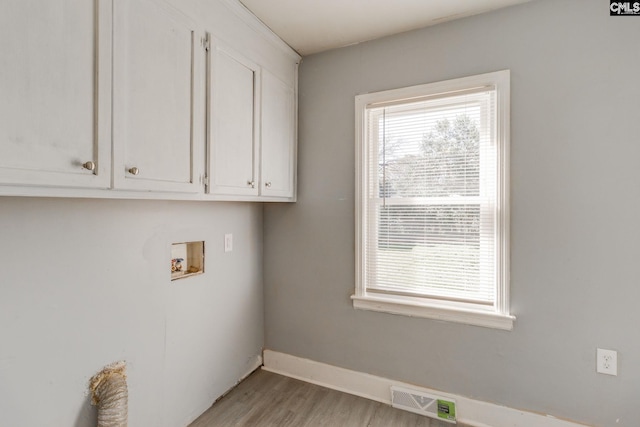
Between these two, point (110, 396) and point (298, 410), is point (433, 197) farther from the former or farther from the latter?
point (110, 396)

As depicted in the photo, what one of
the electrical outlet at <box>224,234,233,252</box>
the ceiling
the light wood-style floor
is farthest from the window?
the electrical outlet at <box>224,234,233,252</box>

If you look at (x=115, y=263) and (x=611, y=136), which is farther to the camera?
(x=611, y=136)

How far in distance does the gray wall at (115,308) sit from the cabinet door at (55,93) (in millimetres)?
382

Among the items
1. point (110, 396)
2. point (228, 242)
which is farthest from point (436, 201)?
point (110, 396)

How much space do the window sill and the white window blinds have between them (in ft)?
0.23

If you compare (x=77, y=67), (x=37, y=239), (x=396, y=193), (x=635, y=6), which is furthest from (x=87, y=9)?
(x=635, y=6)

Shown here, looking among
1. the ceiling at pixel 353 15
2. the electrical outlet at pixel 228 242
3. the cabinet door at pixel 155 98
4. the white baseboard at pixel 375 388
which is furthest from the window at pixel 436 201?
the cabinet door at pixel 155 98

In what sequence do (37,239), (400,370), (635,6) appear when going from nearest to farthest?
(37,239) → (635,6) → (400,370)

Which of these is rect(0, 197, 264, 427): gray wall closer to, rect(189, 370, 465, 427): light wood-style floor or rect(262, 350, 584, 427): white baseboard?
rect(189, 370, 465, 427): light wood-style floor

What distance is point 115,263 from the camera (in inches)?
58.6

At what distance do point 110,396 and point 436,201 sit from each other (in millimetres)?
1964

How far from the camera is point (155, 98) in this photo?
1287 millimetres

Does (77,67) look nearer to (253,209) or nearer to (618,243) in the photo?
(253,209)

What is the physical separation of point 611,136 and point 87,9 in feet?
7.65
